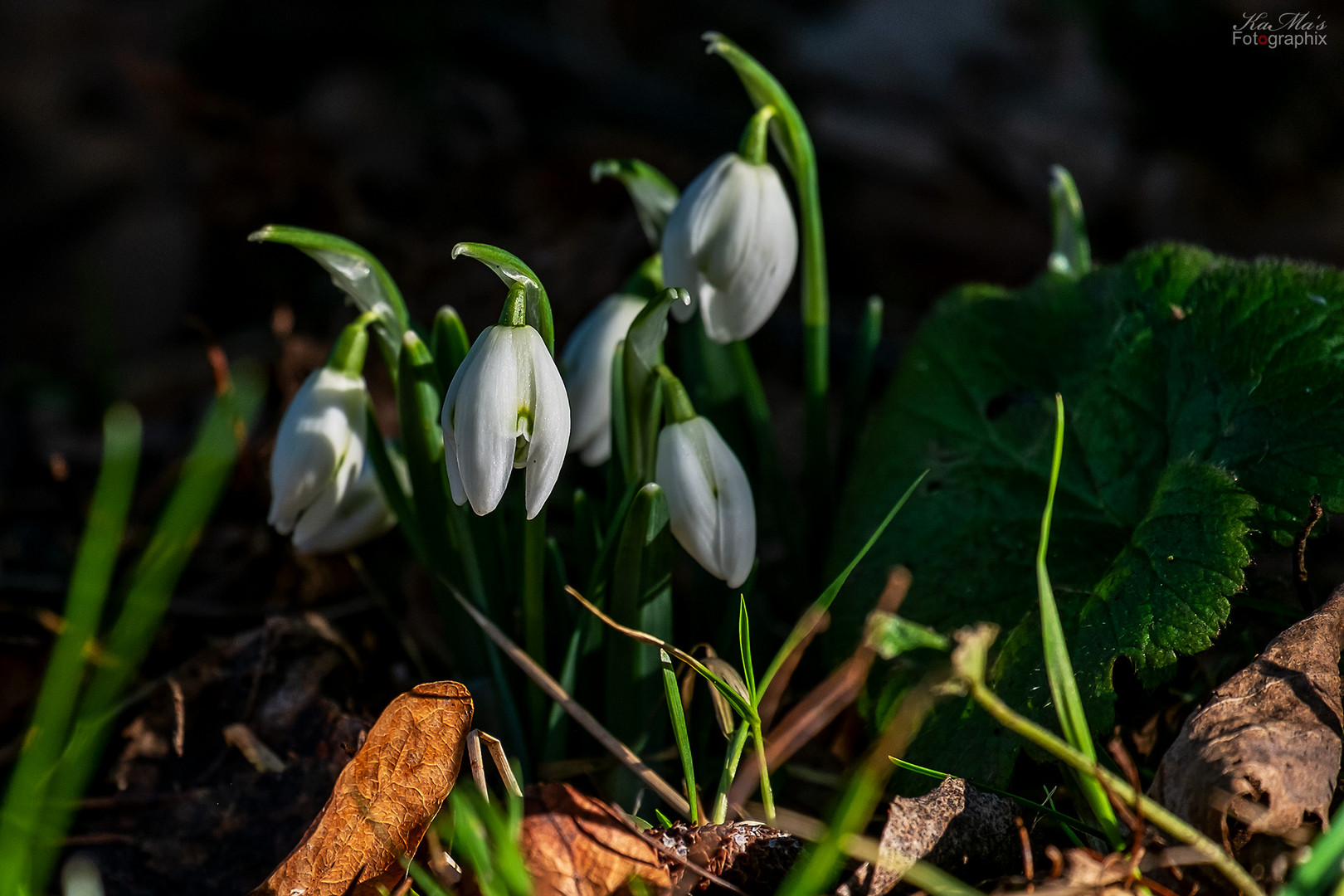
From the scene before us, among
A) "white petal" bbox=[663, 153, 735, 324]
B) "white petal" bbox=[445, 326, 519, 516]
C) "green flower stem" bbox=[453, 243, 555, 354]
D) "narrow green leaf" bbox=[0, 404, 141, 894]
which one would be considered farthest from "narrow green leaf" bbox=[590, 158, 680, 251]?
"narrow green leaf" bbox=[0, 404, 141, 894]

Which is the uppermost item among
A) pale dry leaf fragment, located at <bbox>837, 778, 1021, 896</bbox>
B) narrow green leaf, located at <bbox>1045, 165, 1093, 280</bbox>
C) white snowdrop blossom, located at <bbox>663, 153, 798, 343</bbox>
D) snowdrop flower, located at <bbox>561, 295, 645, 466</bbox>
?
narrow green leaf, located at <bbox>1045, 165, 1093, 280</bbox>

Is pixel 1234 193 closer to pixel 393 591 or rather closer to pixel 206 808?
pixel 393 591

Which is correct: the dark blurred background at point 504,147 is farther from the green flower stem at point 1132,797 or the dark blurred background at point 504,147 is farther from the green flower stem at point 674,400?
the green flower stem at point 1132,797

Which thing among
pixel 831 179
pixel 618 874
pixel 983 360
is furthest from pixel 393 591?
pixel 831 179

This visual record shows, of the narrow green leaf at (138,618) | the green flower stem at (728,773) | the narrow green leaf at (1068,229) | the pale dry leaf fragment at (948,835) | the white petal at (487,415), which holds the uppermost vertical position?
the narrow green leaf at (1068,229)

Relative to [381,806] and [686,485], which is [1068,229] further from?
[381,806]

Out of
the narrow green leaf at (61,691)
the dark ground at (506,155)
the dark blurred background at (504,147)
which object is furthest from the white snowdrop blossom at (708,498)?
the dark blurred background at (504,147)

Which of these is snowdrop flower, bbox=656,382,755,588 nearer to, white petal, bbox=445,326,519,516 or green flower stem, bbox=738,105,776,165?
white petal, bbox=445,326,519,516

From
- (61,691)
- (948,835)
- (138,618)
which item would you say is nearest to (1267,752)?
(948,835)
